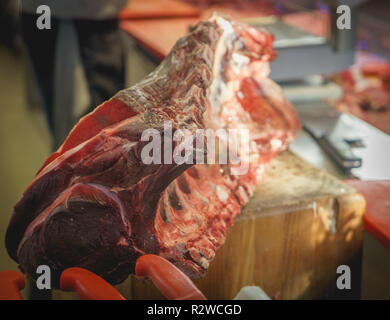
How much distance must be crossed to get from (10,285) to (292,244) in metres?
0.66

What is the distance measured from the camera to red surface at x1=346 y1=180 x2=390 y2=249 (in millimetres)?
1114

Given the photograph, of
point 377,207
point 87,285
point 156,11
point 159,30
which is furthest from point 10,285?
point 156,11

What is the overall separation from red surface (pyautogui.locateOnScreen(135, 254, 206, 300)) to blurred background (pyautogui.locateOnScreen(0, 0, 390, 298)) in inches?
24.5

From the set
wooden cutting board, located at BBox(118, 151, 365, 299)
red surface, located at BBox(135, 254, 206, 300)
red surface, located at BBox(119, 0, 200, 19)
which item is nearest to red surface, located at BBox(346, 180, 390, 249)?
wooden cutting board, located at BBox(118, 151, 365, 299)

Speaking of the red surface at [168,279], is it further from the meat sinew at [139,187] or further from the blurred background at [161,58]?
the blurred background at [161,58]

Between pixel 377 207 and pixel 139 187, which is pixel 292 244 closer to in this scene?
pixel 377 207

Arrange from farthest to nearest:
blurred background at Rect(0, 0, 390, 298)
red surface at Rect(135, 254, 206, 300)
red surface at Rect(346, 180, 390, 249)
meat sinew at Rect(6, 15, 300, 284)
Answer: blurred background at Rect(0, 0, 390, 298)
red surface at Rect(346, 180, 390, 249)
meat sinew at Rect(6, 15, 300, 284)
red surface at Rect(135, 254, 206, 300)

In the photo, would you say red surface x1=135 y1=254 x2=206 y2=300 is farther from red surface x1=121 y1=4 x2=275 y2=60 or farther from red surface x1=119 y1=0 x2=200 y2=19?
red surface x1=119 y1=0 x2=200 y2=19

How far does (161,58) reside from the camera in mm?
2016

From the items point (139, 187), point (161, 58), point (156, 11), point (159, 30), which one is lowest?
point (139, 187)

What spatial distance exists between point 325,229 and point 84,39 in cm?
170

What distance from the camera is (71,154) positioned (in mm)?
838

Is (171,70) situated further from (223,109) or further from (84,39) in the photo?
(84,39)
